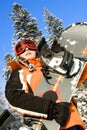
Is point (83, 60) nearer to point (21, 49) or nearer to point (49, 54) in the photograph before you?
point (49, 54)

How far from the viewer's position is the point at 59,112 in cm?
519

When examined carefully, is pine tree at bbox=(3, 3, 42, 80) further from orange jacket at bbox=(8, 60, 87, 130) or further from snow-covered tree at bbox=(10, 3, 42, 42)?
orange jacket at bbox=(8, 60, 87, 130)

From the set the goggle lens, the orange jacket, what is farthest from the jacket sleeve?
the goggle lens

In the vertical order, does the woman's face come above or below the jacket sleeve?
above

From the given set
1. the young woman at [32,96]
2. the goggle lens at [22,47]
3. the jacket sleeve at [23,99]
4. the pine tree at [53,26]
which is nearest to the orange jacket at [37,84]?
the young woman at [32,96]

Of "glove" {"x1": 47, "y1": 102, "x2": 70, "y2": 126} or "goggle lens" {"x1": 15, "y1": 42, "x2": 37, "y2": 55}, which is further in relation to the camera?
"goggle lens" {"x1": 15, "y1": 42, "x2": 37, "y2": 55}

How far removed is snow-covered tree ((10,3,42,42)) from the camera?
34.8 metres

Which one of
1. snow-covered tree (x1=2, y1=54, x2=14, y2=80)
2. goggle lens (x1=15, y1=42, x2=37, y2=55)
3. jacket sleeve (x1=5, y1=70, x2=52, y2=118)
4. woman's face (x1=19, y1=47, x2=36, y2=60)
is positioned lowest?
snow-covered tree (x1=2, y1=54, x2=14, y2=80)

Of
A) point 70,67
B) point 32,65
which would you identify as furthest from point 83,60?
point 32,65

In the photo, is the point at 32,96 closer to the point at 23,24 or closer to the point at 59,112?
the point at 59,112

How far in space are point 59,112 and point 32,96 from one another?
1.46 feet

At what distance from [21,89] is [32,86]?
23 centimetres

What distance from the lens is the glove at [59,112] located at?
5.20 meters

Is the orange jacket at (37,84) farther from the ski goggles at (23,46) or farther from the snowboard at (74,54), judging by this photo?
the ski goggles at (23,46)
